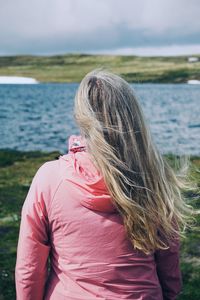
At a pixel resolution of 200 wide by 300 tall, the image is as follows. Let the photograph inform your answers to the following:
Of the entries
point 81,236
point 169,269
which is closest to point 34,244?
point 81,236

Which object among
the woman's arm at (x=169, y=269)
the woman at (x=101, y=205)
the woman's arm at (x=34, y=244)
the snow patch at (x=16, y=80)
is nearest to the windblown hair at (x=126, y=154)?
the woman at (x=101, y=205)

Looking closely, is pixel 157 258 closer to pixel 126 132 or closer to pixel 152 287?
pixel 152 287

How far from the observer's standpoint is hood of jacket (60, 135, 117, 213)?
3.35 meters

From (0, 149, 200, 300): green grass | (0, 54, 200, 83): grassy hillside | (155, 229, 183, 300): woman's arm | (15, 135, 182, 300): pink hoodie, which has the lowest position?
(0, 54, 200, 83): grassy hillside

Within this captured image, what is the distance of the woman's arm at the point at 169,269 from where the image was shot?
3.80 metres

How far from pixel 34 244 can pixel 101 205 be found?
52 cm

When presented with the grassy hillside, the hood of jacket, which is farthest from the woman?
the grassy hillside

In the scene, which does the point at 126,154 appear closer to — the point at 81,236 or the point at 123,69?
the point at 81,236

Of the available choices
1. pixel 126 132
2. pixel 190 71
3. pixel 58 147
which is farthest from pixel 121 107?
pixel 190 71

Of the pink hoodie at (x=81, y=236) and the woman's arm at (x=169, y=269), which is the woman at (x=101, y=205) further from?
the woman's arm at (x=169, y=269)

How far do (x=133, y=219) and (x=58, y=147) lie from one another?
1217 inches

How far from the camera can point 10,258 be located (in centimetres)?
900

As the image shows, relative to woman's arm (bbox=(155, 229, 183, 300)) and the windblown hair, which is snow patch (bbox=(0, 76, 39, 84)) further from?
the windblown hair

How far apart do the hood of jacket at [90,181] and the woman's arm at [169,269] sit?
1.90 feet
